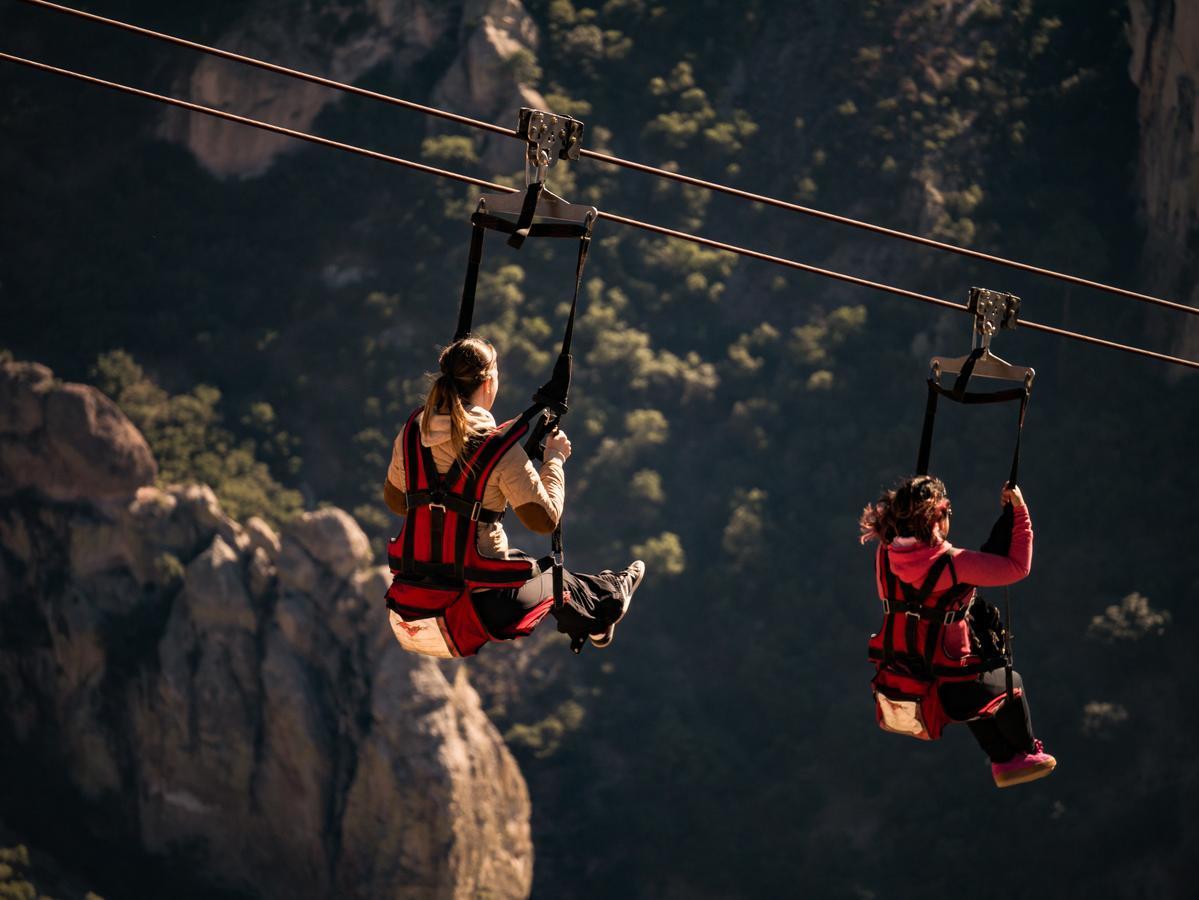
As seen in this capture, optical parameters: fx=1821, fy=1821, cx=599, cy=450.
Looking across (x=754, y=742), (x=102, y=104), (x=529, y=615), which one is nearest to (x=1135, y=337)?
(x=754, y=742)

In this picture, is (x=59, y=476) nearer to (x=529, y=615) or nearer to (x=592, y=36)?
(x=592, y=36)

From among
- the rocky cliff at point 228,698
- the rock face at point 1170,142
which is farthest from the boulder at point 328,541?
the rock face at point 1170,142

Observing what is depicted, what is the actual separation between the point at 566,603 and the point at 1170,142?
30379 mm

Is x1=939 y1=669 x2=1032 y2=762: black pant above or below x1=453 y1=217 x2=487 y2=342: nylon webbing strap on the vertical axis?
below

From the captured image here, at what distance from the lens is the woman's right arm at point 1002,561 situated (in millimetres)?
7969

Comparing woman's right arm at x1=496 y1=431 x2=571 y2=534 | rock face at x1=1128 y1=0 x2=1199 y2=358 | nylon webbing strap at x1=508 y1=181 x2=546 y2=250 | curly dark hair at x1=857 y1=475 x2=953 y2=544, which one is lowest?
woman's right arm at x1=496 y1=431 x2=571 y2=534

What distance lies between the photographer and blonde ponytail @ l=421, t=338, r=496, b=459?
7391 millimetres

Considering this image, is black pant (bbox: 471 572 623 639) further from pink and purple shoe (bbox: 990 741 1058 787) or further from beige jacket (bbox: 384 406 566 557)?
pink and purple shoe (bbox: 990 741 1058 787)

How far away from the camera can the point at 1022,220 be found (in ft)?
126

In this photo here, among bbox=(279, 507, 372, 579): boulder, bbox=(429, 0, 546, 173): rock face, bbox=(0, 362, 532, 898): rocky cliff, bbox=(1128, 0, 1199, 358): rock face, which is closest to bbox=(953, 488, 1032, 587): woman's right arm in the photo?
bbox=(0, 362, 532, 898): rocky cliff

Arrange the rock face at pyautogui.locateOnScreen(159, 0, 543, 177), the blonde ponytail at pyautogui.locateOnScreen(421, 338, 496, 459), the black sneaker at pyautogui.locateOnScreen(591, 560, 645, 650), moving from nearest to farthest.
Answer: the blonde ponytail at pyautogui.locateOnScreen(421, 338, 496, 459) → the black sneaker at pyautogui.locateOnScreen(591, 560, 645, 650) → the rock face at pyautogui.locateOnScreen(159, 0, 543, 177)

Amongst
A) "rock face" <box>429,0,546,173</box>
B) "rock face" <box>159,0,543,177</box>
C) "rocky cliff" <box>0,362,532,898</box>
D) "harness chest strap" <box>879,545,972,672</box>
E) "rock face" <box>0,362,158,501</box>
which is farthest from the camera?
"rock face" <box>429,0,546,173</box>

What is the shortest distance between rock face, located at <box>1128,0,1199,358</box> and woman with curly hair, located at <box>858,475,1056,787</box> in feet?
86.8

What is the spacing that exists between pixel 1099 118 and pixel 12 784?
26.0 meters
